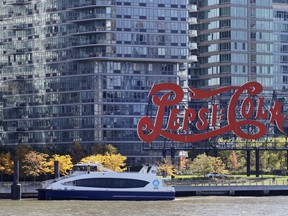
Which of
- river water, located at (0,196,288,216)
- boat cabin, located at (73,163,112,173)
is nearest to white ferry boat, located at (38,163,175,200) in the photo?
boat cabin, located at (73,163,112,173)

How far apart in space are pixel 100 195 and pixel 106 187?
164 centimetres

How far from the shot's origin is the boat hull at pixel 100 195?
621 feet

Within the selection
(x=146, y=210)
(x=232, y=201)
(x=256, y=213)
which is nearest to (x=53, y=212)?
(x=146, y=210)

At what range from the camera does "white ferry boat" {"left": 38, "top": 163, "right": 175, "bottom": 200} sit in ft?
623

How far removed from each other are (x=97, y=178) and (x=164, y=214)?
110 feet

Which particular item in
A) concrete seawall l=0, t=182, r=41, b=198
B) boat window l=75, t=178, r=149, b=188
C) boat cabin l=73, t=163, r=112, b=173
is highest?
boat cabin l=73, t=163, r=112, b=173

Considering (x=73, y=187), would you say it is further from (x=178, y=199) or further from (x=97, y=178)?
(x=178, y=199)

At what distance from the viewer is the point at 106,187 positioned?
7525 inches

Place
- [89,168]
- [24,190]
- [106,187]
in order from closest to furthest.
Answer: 1. [106,187]
2. [89,168]
3. [24,190]

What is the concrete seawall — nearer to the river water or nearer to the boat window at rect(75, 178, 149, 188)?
the river water

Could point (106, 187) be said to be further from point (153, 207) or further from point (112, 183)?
point (153, 207)

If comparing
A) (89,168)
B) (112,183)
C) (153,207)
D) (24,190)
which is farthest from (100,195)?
(153,207)

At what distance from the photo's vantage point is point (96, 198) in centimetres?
18988

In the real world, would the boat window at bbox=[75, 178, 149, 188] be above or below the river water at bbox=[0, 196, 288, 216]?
above
